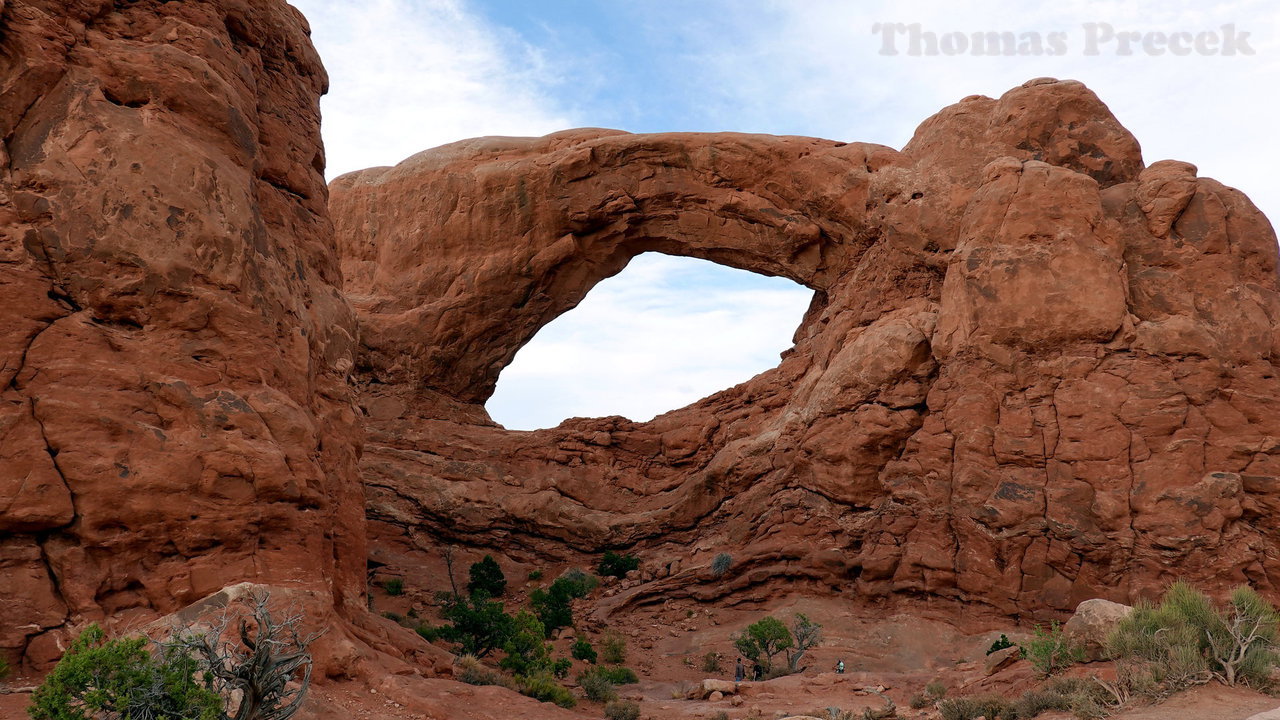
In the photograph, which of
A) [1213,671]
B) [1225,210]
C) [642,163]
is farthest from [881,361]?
[1213,671]

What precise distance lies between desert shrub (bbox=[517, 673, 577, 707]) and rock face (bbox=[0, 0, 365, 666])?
186 inches

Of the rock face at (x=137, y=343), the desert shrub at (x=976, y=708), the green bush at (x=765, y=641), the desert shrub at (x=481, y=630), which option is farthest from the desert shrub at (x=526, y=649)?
the desert shrub at (x=976, y=708)

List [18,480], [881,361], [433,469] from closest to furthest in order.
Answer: [18,480] → [881,361] → [433,469]

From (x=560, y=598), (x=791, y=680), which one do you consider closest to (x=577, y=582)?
(x=560, y=598)

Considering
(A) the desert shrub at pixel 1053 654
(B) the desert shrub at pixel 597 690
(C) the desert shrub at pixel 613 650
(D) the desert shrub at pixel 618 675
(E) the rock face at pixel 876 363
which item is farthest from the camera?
(C) the desert shrub at pixel 613 650

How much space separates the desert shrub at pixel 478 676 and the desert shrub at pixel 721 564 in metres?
10.2

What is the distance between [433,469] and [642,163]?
13.1 meters

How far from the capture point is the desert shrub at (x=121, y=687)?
9.20 meters

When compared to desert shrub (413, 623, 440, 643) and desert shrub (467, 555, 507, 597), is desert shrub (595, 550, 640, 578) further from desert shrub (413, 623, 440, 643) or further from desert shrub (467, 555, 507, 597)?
desert shrub (413, 623, 440, 643)

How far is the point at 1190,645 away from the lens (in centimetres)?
1288

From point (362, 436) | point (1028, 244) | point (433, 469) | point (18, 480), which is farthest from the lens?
point (433, 469)

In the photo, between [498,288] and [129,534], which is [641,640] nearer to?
[498,288]

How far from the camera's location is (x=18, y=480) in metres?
11.4

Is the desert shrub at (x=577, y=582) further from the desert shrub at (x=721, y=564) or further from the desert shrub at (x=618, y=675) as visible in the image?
the desert shrub at (x=618, y=675)
